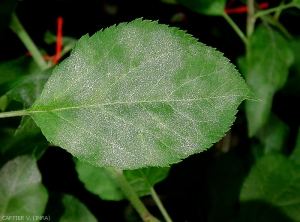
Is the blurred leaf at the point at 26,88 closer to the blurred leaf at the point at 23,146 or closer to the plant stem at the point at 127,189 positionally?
the blurred leaf at the point at 23,146

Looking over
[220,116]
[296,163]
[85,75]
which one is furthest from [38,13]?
[296,163]

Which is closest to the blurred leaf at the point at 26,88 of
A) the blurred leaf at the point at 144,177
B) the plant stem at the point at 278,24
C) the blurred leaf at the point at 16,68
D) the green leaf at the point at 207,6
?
the blurred leaf at the point at 16,68

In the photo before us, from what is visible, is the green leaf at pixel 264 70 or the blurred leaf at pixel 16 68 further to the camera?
the green leaf at pixel 264 70

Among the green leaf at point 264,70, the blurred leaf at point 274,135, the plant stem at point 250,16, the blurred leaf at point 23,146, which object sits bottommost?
the blurred leaf at point 274,135

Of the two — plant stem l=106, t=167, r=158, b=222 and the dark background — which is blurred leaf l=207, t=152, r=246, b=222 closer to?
the dark background

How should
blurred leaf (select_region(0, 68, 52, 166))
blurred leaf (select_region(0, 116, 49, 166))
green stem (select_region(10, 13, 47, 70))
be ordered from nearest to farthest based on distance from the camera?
blurred leaf (select_region(0, 68, 52, 166)), blurred leaf (select_region(0, 116, 49, 166)), green stem (select_region(10, 13, 47, 70))

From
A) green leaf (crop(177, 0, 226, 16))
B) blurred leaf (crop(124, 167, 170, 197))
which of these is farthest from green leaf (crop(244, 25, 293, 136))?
blurred leaf (crop(124, 167, 170, 197))
